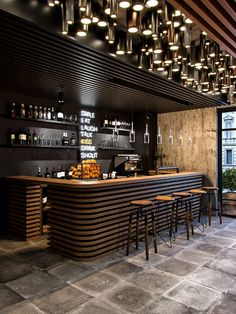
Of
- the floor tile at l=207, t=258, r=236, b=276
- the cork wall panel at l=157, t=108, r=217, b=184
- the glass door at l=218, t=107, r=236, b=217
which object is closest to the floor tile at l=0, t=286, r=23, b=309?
the floor tile at l=207, t=258, r=236, b=276

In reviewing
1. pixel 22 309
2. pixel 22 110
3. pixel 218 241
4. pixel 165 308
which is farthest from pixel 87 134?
pixel 165 308

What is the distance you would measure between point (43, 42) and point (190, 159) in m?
5.91

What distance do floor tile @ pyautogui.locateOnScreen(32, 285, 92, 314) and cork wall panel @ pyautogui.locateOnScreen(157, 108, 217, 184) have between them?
5.20 metres

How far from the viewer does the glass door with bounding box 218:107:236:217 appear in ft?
25.1

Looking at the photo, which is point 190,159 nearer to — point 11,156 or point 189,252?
point 189,252

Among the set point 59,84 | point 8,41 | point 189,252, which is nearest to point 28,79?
point 59,84

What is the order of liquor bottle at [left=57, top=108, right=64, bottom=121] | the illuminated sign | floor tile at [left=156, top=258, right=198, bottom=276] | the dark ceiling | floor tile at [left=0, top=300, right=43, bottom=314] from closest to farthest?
floor tile at [left=0, top=300, right=43, bottom=314] → the dark ceiling → floor tile at [left=156, top=258, right=198, bottom=276] → liquor bottle at [left=57, top=108, right=64, bottom=121] → the illuminated sign

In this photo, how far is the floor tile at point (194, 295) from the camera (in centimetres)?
300

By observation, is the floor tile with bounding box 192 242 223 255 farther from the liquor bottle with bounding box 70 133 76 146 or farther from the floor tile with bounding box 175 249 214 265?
the liquor bottle with bounding box 70 133 76 146

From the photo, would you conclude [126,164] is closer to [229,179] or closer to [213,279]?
[229,179]

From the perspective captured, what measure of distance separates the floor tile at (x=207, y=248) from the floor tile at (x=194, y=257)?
0.19 m

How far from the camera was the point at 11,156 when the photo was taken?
5906 millimetres

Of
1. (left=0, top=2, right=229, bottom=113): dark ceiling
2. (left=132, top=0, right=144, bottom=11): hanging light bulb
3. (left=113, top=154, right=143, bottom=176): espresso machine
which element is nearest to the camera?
(left=132, top=0, right=144, bottom=11): hanging light bulb

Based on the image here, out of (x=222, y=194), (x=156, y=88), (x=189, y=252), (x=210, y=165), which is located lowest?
(x=189, y=252)
